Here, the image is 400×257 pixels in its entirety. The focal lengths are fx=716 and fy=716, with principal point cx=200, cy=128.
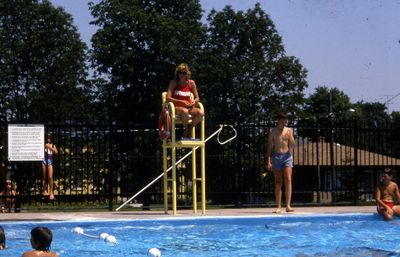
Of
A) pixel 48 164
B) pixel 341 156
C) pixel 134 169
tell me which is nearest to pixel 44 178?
pixel 48 164

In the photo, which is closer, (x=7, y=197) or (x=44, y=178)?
(x=7, y=197)

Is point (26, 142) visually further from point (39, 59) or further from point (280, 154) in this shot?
point (39, 59)

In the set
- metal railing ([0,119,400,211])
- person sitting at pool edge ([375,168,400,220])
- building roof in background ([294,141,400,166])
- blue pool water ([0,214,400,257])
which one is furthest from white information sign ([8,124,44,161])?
building roof in background ([294,141,400,166])

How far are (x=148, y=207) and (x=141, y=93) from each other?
1059 inches

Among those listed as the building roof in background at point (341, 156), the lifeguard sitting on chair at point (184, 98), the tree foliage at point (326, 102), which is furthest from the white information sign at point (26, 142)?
the tree foliage at point (326, 102)

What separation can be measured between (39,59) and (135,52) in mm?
5416

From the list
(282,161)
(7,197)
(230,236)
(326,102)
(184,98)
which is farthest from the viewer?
(326,102)

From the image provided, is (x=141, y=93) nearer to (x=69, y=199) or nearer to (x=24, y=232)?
(x=69, y=199)

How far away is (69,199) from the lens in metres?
14.1

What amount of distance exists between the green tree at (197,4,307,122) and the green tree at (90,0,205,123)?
7.37 feet

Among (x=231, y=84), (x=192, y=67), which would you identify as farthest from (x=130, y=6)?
(x=231, y=84)

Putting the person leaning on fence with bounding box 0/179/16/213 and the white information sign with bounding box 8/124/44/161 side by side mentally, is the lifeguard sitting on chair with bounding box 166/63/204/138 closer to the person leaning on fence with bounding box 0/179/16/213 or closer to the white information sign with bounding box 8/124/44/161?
the white information sign with bounding box 8/124/44/161

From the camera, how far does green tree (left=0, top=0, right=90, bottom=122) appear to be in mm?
38531

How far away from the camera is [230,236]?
9.77 m
